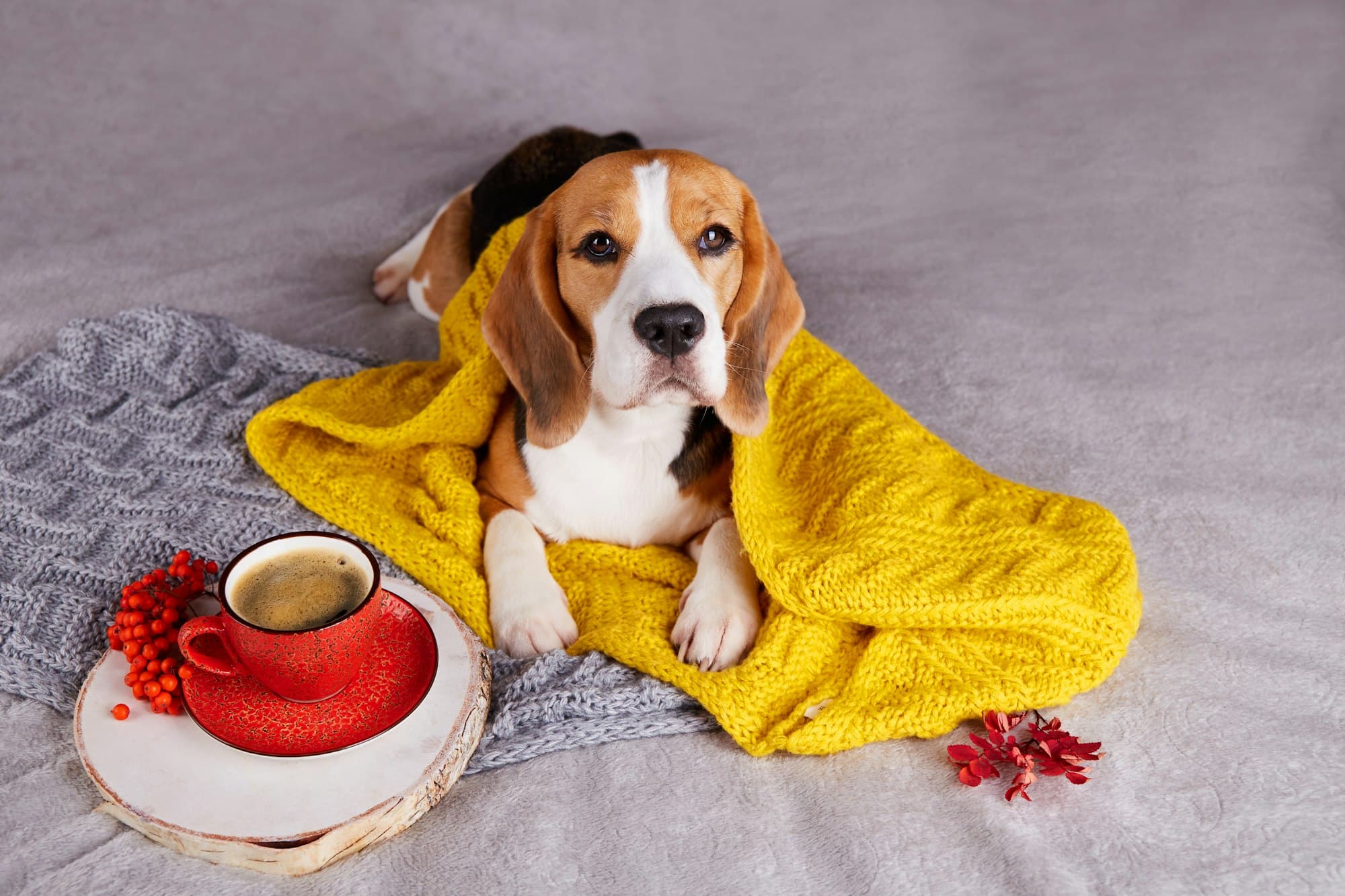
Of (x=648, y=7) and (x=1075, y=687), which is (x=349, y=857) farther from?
(x=648, y=7)

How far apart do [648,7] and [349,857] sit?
3.85m

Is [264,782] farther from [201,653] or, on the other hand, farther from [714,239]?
[714,239]

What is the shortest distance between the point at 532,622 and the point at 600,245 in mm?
702

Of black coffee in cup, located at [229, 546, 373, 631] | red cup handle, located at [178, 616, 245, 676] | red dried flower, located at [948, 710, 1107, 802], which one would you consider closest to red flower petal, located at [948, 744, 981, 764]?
red dried flower, located at [948, 710, 1107, 802]

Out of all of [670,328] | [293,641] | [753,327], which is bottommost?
[293,641]

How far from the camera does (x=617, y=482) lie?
2322 mm

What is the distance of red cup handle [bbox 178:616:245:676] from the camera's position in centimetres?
166

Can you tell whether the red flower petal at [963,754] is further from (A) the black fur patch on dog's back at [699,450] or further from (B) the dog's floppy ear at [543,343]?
(B) the dog's floppy ear at [543,343]

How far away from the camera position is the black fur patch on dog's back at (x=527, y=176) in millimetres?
3051

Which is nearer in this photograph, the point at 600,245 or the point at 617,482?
the point at 600,245

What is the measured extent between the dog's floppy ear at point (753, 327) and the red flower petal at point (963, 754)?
27.3 inches

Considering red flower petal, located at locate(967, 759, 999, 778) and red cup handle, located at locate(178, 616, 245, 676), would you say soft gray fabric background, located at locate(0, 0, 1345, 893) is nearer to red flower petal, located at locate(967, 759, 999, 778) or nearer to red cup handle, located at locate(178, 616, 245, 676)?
red flower petal, located at locate(967, 759, 999, 778)

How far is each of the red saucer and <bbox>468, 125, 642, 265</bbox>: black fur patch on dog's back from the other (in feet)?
4.97

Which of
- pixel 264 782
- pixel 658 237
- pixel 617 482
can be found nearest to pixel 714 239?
pixel 658 237
